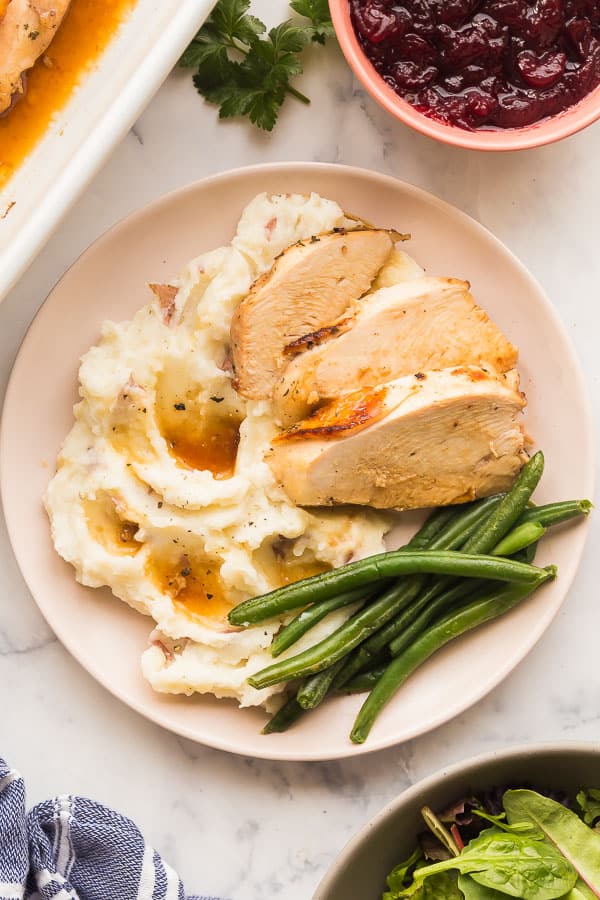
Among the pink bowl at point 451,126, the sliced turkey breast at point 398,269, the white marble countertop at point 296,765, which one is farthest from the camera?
the white marble countertop at point 296,765

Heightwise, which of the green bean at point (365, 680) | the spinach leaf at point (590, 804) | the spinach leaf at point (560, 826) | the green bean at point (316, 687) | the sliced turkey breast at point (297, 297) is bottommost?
the spinach leaf at point (590, 804)

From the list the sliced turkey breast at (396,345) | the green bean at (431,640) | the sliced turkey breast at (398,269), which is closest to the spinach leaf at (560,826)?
the green bean at (431,640)

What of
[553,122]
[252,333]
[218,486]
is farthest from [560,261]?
[218,486]

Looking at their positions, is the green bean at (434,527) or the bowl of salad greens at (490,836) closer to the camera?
the bowl of salad greens at (490,836)

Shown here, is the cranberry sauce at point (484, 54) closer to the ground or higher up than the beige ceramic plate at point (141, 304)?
higher up

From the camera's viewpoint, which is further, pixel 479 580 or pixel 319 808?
pixel 319 808

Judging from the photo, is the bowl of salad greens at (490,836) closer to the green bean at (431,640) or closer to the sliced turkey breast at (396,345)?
the green bean at (431,640)

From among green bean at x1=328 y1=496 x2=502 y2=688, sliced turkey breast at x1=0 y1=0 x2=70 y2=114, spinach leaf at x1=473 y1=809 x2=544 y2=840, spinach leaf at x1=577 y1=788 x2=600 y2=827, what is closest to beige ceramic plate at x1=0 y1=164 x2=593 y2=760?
green bean at x1=328 y1=496 x2=502 y2=688

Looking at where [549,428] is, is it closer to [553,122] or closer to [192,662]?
[553,122]
